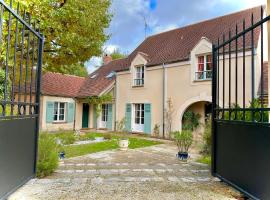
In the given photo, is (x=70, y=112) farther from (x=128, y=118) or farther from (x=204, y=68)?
(x=204, y=68)

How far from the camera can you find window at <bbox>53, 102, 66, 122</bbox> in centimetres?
1784

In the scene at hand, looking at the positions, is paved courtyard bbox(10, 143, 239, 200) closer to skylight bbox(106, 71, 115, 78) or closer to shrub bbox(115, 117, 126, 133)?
shrub bbox(115, 117, 126, 133)

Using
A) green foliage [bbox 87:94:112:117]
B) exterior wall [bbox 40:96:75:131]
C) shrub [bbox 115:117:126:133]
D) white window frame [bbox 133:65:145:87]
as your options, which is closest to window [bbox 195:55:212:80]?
white window frame [bbox 133:65:145:87]

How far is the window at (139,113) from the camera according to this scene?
15891mm

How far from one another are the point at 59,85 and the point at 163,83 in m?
9.77

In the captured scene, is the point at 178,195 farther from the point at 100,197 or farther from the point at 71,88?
the point at 71,88

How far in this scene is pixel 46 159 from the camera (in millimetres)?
4727

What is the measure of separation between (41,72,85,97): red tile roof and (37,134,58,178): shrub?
42.1 ft

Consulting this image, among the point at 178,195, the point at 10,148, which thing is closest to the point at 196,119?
the point at 178,195

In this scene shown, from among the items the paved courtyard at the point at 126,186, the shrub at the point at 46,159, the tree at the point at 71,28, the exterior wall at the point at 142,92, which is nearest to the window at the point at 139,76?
the exterior wall at the point at 142,92

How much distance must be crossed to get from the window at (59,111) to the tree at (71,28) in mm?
5860

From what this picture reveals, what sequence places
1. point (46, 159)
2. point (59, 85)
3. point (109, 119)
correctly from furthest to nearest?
point (59, 85), point (109, 119), point (46, 159)

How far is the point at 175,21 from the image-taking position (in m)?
18.6

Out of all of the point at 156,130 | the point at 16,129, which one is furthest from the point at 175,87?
the point at 16,129
